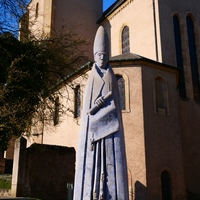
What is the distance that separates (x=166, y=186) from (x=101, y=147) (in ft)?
39.0

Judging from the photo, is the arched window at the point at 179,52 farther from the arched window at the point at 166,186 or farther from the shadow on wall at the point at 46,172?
the shadow on wall at the point at 46,172

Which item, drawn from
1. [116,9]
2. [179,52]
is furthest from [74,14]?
[179,52]

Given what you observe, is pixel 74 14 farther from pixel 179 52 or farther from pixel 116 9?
pixel 179 52

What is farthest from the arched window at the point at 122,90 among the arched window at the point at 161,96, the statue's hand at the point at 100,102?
the statue's hand at the point at 100,102

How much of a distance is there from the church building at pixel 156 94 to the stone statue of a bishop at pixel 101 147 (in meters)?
8.60

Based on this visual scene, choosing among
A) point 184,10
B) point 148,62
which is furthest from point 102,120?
point 184,10

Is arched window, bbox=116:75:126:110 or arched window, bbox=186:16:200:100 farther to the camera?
arched window, bbox=186:16:200:100

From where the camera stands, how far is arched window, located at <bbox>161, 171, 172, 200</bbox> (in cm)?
1401

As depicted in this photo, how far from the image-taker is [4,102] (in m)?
10.1

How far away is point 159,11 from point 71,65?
913 centimetres

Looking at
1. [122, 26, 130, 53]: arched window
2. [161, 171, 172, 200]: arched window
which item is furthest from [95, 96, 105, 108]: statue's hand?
[122, 26, 130, 53]: arched window

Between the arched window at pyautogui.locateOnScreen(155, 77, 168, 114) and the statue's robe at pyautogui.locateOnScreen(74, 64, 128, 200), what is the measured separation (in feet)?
38.9

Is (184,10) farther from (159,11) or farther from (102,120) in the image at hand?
(102,120)

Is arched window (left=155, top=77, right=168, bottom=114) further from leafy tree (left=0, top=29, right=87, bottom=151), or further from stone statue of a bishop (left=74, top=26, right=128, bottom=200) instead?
stone statue of a bishop (left=74, top=26, right=128, bottom=200)
